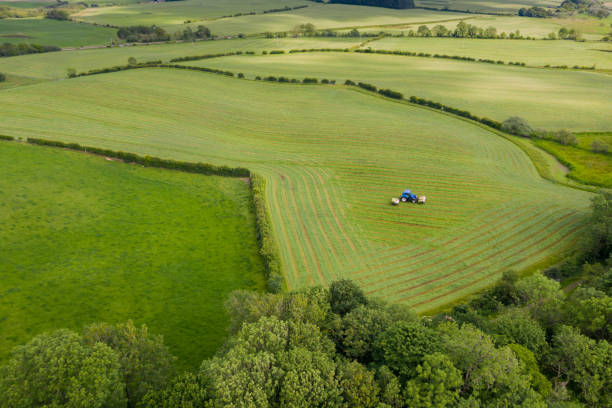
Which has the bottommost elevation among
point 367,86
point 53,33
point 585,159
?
point 585,159

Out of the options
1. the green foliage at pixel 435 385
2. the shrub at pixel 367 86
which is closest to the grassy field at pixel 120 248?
the green foliage at pixel 435 385

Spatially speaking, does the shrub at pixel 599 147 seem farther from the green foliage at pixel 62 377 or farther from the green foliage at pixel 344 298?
the green foliage at pixel 62 377

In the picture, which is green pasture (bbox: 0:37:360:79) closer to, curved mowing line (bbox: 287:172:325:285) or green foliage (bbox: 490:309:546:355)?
curved mowing line (bbox: 287:172:325:285)

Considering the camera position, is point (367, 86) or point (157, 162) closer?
point (157, 162)

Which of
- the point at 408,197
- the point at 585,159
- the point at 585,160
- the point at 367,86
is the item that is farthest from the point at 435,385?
the point at 367,86

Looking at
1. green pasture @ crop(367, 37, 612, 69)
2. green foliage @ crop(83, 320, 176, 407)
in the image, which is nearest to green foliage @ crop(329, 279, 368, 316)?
green foliage @ crop(83, 320, 176, 407)

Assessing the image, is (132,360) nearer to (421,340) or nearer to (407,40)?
(421,340)

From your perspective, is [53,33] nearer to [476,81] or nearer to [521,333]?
[476,81]

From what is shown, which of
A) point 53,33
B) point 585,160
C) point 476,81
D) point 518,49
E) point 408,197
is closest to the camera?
point 408,197
